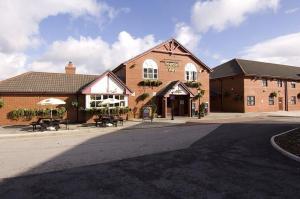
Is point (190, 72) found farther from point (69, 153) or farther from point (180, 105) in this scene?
point (69, 153)

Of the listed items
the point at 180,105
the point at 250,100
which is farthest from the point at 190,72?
the point at 250,100

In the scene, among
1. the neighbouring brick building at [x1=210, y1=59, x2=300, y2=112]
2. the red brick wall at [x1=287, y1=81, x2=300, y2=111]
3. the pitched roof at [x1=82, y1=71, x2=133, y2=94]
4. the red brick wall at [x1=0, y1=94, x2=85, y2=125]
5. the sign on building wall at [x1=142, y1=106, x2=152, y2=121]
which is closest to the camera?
the red brick wall at [x1=0, y1=94, x2=85, y2=125]

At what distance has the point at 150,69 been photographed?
32.8 meters

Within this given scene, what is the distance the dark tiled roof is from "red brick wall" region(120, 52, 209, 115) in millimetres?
4396

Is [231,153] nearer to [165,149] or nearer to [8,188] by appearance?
[165,149]

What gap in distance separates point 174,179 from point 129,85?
23.7 m

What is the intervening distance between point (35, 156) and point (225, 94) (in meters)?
35.4

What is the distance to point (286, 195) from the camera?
662 cm

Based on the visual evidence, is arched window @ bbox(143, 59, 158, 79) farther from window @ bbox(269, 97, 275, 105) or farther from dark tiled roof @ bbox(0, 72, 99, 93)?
window @ bbox(269, 97, 275, 105)

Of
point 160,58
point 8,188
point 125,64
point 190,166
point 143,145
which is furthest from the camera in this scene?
point 160,58

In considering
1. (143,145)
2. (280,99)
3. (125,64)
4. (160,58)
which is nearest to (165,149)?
(143,145)

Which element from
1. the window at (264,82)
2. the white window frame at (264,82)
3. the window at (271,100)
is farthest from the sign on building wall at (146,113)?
the window at (271,100)

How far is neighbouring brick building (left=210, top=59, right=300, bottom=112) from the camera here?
133 feet

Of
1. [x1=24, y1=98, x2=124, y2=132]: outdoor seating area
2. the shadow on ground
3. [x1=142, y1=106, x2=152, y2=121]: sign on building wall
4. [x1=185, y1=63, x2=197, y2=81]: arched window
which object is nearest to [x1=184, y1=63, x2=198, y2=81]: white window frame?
[x1=185, y1=63, x2=197, y2=81]: arched window
